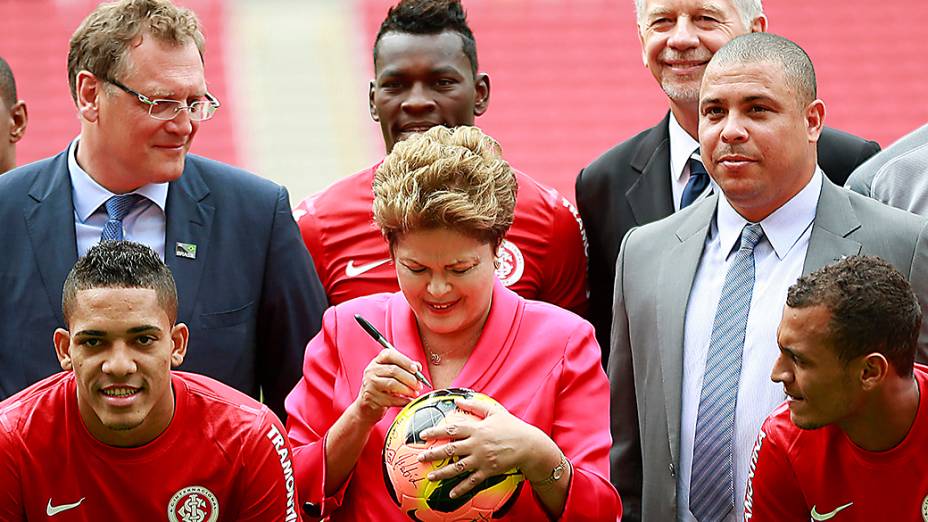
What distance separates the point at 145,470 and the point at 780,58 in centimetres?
210

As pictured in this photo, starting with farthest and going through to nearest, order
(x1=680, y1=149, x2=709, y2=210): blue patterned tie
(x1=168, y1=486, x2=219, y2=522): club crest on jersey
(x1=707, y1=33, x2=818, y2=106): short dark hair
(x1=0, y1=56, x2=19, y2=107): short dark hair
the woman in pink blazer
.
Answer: (x1=0, y1=56, x2=19, y2=107): short dark hair < (x1=680, y1=149, x2=709, y2=210): blue patterned tie < (x1=707, y1=33, x2=818, y2=106): short dark hair < (x1=168, y1=486, x2=219, y2=522): club crest on jersey < the woman in pink blazer

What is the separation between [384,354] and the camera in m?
3.20

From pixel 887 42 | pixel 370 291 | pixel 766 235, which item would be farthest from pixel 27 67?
pixel 766 235

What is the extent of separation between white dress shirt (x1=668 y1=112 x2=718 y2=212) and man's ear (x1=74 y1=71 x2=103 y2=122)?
1948 millimetres

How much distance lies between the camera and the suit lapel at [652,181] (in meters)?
4.62

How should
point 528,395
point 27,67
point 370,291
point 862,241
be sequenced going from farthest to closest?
point 27,67 < point 370,291 < point 862,241 < point 528,395

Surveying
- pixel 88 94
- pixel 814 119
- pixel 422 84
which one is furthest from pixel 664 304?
pixel 88 94

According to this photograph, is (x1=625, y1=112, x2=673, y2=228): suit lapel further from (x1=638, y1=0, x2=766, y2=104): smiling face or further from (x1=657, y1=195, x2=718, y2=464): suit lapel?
(x1=657, y1=195, x2=718, y2=464): suit lapel

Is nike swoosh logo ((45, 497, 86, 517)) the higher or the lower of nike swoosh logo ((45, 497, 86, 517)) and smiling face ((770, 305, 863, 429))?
the lower

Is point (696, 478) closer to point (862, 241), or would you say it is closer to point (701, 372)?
point (701, 372)

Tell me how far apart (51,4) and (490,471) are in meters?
12.6

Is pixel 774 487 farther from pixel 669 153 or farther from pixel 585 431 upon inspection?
pixel 669 153

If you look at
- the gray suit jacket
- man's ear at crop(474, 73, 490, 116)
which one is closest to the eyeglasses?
man's ear at crop(474, 73, 490, 116)

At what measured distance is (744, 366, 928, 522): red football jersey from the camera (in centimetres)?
327
